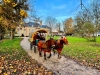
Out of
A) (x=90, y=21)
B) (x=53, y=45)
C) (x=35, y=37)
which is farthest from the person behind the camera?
(x=90, y=21)

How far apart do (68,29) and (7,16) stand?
58723 mm

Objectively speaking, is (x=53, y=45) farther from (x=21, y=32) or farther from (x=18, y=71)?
(x=21, y=32)

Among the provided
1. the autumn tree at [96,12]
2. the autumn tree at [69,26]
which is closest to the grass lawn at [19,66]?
the autumn tree at [96,12]

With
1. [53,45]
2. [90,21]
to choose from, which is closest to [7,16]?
[90,21]

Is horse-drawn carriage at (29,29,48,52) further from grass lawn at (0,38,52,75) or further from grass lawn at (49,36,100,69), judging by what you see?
grass lawn at (0,38,52,75)

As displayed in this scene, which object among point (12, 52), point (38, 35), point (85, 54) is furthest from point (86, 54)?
point (12, 52)

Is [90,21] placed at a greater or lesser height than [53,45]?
greater

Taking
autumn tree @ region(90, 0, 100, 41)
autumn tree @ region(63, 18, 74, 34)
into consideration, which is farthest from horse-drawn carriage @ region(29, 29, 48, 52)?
autumn tree @ region(63, 18, 74, 34)

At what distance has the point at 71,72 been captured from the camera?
829 centimetres

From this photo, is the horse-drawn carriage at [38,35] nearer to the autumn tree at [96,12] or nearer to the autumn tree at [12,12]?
the autumn tree at [96,12]

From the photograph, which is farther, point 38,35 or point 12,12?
point 12,12

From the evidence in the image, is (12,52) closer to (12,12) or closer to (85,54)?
(85,54)

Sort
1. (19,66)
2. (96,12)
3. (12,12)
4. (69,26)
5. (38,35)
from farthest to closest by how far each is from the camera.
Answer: (69,26), (12,12), (96,12), (38,35), (19,66)

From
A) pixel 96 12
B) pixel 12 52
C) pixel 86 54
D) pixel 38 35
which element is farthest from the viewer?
pixel 96 12
